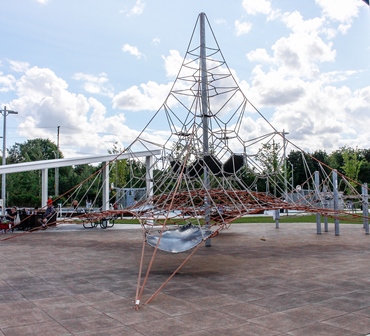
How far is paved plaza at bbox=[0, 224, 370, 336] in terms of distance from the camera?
4.45m

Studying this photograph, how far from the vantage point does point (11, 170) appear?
1558cm

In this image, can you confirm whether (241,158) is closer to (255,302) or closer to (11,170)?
(255,302)

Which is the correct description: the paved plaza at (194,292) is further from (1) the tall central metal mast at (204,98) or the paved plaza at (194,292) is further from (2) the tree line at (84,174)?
(2) the tree line at (84,174)

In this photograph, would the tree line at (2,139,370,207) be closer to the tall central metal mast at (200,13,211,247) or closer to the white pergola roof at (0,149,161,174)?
the white pergola roof at (0,149,161,174)

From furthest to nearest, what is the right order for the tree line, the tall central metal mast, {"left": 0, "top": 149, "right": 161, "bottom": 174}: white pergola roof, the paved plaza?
the tree line
{"left": 0, "top": 149, "right": 161, "bottom": 174}: white pergola roof
the tall central metal mast
the paved plaza

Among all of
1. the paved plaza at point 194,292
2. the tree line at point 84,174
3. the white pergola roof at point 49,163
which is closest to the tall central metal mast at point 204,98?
the paved plaza at point 194,292

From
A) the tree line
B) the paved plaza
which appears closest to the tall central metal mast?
the paved plaza

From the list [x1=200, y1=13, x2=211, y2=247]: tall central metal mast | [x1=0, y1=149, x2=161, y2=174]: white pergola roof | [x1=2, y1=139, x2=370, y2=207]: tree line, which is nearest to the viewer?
[x1=200, y1=13, x2=211, y2=247]: tall central metal mast

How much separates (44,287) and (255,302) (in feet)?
10.2

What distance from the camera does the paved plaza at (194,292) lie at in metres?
4.45

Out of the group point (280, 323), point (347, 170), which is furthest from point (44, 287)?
point (347, 170)

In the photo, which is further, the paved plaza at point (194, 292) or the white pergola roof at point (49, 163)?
the white pergola roof at point (49, 163)

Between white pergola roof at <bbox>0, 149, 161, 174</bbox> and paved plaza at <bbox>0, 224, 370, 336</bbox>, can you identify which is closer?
paved plaza at <bbox>0, 224, 370, 336</bbox>

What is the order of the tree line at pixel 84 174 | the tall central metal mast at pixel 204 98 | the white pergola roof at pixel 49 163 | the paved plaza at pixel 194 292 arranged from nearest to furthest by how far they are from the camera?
the paved plaza at pixel 194 292, the tall central metal mast at pixel 204 98, the white pergola roof at pixel 49 163, the tree line at pixel 84 174
